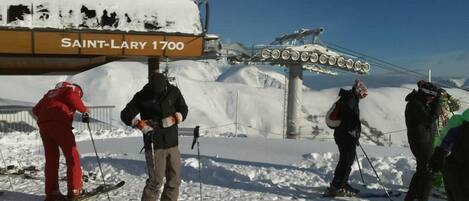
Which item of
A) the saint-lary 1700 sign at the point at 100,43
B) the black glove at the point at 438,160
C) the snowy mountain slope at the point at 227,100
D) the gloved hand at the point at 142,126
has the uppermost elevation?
the saint-lary 1700 sign at the point at 100,43

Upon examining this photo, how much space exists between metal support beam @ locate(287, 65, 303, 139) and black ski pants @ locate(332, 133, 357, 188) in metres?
38.5

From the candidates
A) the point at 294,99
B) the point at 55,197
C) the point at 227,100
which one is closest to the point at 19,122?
the point at 55,197

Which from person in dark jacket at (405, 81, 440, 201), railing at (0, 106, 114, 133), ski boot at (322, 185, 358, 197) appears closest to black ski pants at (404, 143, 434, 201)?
person in dark jacket at (405, 81, 440, 201)

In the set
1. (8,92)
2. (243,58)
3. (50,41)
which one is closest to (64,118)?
(50,41)

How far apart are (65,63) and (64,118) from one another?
1.36 meters

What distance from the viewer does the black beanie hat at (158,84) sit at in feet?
18.4

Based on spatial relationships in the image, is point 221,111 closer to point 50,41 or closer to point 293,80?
point 293,80

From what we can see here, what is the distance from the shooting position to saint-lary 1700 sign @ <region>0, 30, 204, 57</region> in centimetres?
571

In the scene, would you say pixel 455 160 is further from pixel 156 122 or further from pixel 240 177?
pixel 240 177

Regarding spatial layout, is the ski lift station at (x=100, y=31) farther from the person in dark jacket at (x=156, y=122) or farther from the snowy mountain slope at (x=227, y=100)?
the snowy mountain slope at (x=227, y=100)

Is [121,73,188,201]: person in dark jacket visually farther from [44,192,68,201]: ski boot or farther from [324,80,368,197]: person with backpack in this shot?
[324,80,368,197]: person with backpack

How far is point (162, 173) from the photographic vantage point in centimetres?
570

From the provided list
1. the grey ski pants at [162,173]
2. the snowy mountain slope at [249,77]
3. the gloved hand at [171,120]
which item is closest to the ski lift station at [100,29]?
the gloved hand at [171,120]

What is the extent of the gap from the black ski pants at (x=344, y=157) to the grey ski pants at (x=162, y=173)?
259 cm
